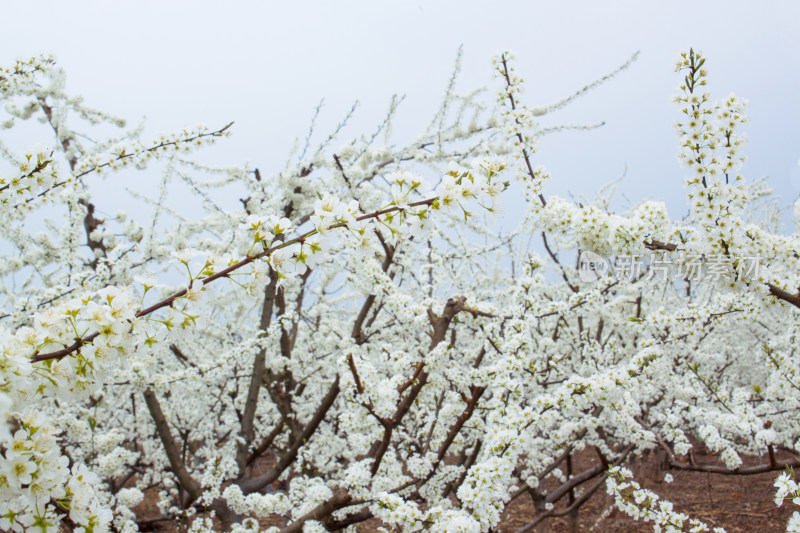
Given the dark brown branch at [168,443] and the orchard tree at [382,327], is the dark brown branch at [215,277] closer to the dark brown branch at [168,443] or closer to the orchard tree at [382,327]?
the orchard tree at [382,327]

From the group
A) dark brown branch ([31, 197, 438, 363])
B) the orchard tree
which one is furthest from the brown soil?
dark brown branch ([31, 197, 438, 363])

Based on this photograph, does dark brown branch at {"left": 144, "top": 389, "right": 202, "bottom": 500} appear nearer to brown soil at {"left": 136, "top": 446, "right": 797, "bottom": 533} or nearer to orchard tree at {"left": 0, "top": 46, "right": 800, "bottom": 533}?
orchard tree at {"left": 0, "top": 46, "right": 800, "bottom": 533}

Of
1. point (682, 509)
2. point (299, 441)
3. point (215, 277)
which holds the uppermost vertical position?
point (299, 441)

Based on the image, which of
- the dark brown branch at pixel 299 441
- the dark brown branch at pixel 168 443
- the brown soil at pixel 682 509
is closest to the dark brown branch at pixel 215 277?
the dark brown branch at pixel 299 441

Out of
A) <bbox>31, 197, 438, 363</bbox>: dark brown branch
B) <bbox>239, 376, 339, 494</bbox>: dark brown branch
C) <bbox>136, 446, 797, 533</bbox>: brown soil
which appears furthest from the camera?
<bbox>136, 446, 797, 533</bbox>: brown soil

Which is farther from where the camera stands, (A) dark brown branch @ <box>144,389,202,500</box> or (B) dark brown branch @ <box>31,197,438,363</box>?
(A) dark brown branch @ <box>144,389,202,500</box>

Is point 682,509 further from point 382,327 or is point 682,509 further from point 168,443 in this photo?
point 168,443

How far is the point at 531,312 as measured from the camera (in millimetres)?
3873

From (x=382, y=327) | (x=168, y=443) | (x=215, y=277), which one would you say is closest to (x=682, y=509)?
(x=382, y=327)

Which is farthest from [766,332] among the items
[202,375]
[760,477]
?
[202,375]

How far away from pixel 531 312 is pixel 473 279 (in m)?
4.17

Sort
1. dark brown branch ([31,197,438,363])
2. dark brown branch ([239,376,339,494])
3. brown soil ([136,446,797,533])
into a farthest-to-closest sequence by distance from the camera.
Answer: brown soil ([136,446,797,533]), dark brown branch ([239,376,339,494]), dark brown branch ([31,197,438,363])

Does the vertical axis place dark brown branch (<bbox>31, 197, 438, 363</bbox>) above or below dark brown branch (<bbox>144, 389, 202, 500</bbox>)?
below

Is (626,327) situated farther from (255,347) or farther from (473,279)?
(255,347)
